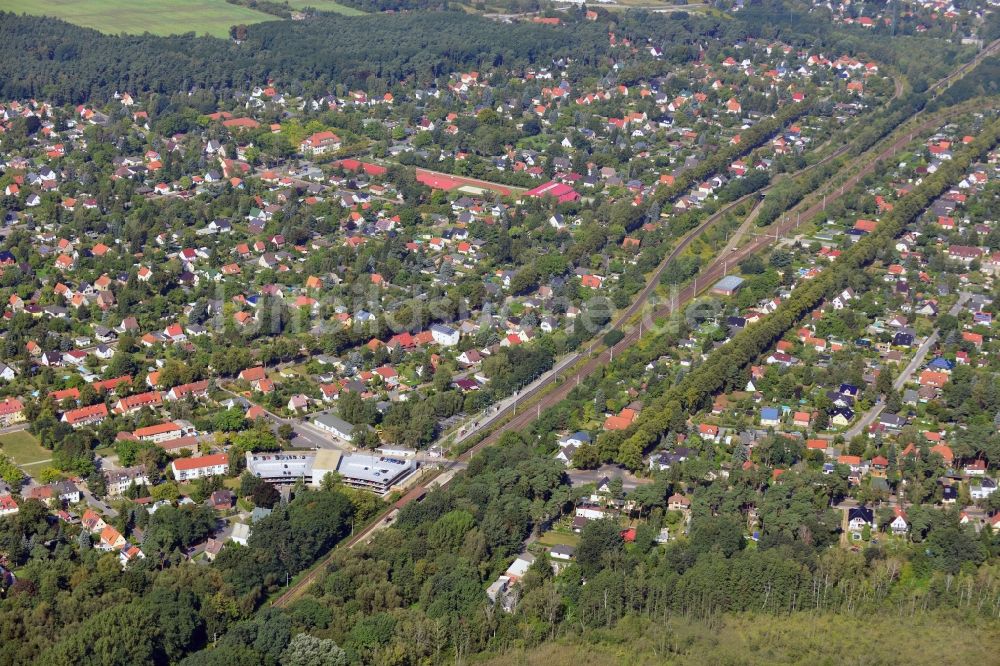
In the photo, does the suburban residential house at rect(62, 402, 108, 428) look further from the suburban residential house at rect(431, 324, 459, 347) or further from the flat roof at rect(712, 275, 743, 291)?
the flat roof at rect(712, 275, 743, 291)

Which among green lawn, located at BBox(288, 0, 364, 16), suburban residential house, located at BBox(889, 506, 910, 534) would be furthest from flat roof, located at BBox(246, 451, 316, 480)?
green lawn, located at BBox(288, 0, 364, 16)

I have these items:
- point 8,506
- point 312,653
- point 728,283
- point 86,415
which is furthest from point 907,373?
point 8,506

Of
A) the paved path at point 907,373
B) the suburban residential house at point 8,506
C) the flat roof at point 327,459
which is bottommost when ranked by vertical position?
the suburban residential house at point 8,506

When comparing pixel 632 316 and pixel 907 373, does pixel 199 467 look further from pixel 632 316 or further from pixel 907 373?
pixel 907 373

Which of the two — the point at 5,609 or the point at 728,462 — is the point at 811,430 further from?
the point at 5,609

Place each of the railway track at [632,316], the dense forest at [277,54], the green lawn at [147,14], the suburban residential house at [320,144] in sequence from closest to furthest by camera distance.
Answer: the railway track at [632,316] < the suburban residential house at [320,144] < the dense forest at [277,54] < the green lawn at [147,14]

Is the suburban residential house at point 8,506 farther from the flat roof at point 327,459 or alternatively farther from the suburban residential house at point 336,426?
the suburban residential house at point 336,426

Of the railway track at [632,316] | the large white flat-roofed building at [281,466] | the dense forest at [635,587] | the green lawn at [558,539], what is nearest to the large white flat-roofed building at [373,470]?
the railway track at [632,316]
